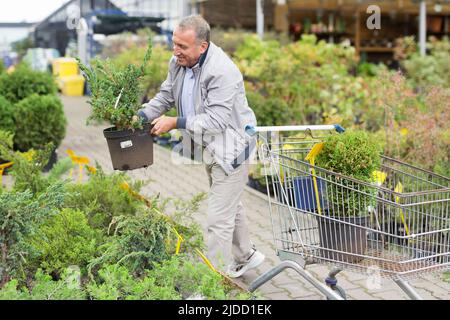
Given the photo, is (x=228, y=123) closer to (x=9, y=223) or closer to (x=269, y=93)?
(x=9, y=223)

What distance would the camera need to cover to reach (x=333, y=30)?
18.8m

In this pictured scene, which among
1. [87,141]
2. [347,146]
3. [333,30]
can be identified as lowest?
[87,141]

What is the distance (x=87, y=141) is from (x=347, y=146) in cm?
798

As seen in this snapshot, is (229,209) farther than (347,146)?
Yes

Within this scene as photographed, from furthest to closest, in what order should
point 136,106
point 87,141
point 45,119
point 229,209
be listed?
1. point 87,141
2. point 45,119
3. point 229,209
4. point 136,106

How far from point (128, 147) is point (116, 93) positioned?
349mm

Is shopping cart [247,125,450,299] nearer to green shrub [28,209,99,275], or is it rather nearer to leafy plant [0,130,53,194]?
green shrub [28,209,99,275]

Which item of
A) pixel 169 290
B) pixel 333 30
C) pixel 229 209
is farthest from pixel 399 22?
pixel 169 290

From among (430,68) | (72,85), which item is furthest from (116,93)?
(72,85)

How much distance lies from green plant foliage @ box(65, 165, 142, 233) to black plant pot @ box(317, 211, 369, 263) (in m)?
1.81

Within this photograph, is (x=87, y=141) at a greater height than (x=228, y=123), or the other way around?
(x=228, y=123)

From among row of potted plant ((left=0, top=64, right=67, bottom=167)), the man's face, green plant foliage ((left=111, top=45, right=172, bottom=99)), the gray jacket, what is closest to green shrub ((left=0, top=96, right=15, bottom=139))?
row of potted plant ((left=0, top=64, right=67, bottom=167))

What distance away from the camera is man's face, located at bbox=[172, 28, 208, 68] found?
4.00 metres
